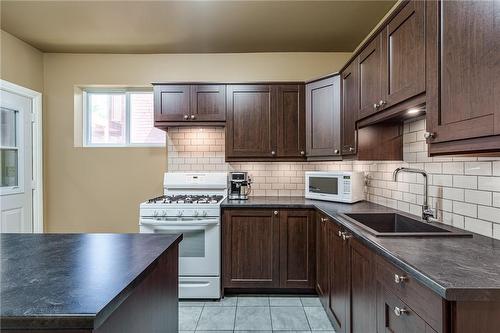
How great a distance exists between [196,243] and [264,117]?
4.89ft

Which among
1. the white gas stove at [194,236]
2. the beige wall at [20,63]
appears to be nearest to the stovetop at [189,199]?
the white gas stove at [194,236]

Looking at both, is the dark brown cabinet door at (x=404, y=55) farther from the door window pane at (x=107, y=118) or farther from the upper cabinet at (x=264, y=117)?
the door window pane at (x=107, y=118)

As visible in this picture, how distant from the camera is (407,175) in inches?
82.5

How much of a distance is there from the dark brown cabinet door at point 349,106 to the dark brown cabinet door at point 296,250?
2.46ft

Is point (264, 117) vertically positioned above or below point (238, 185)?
above

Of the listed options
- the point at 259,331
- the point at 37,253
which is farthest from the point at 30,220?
the point at 259,331

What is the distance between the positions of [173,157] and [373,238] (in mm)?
2529

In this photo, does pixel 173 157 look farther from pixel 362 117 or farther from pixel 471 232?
pixel 471 232

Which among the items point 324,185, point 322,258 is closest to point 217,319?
point 322,258

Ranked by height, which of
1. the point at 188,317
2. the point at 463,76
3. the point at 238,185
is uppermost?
the point at 463,76

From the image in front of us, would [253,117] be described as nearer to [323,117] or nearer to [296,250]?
[323,117]

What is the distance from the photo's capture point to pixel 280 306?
8.23ft

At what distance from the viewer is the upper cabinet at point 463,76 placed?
95 cm

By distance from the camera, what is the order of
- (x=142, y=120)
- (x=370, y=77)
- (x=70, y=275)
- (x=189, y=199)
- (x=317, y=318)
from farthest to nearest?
1. (x=142, y=120)
2. (x=189, y=199)
3. (x=317, y=318)
4. (x=370, y=77)
5. (x=70, y=275)
